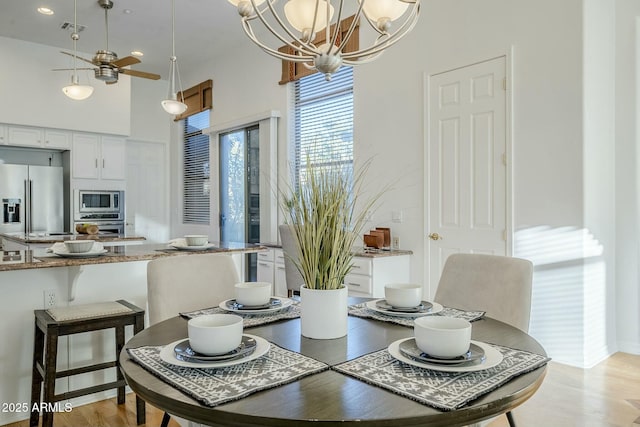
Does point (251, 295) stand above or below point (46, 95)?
below

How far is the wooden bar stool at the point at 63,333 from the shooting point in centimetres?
212

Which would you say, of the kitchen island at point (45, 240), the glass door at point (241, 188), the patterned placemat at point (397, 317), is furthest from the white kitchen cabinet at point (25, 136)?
the patterned placemat at point (397, 317)

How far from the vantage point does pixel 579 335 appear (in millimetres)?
3137

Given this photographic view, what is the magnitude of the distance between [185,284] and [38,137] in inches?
198

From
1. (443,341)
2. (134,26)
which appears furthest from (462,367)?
(134,26)

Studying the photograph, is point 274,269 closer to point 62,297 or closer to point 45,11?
point 62,297

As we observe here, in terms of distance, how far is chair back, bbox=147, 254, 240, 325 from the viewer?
6.00 feet

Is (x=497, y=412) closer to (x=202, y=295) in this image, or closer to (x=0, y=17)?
(x=202, y=295)

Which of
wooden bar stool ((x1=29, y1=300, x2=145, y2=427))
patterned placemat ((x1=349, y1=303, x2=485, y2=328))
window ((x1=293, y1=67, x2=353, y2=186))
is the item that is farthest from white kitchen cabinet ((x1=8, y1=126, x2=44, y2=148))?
patterned placemat ((x1=349, y1=303, x2=485, y2=328))

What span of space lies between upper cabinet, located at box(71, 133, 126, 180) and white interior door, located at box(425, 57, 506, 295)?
458 centimetres

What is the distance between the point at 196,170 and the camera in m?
7.31

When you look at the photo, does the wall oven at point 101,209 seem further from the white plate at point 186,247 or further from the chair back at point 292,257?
the white plate at point 186,247

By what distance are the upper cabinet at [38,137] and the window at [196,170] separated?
6.09 feet

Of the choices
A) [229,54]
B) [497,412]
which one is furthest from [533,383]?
[229,54]
